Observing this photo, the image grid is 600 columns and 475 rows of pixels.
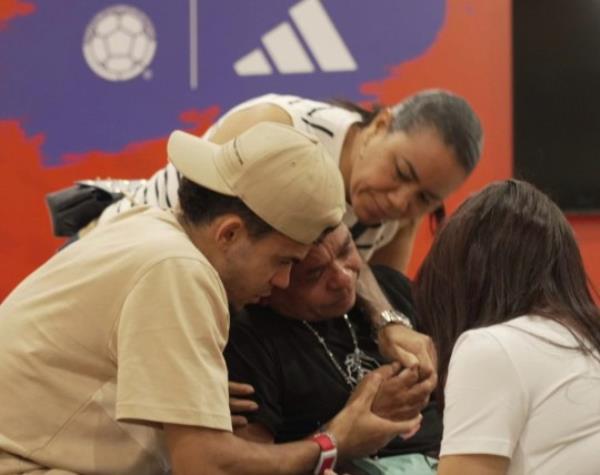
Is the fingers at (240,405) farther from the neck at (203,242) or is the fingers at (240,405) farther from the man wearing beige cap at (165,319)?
the neck at (203,242)

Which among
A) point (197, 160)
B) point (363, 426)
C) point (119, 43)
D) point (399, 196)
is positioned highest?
point (119, 43)

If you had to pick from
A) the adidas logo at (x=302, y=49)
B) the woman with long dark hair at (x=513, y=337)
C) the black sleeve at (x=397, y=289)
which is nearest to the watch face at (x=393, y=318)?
the black sleeve at (x=397, y=289)

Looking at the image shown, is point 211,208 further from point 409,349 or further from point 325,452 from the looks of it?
point 409,349

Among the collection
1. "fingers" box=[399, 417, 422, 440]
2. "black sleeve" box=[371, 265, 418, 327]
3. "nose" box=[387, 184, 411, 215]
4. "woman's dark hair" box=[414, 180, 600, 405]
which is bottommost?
"fingers" box=[399, 417, 422, 440]

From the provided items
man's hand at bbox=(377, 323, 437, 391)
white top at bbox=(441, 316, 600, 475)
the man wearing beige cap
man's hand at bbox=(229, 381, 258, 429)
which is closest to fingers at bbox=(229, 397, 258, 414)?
man's hand at bbox=(229, 381, 258, 429)

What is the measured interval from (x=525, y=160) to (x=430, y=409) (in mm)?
1121

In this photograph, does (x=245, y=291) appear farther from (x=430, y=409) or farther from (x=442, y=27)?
(x=442, y=27)

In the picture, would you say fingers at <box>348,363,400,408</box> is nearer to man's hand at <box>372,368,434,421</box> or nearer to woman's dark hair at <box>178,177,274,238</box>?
man's hand at <box>372,368,434,421</box>

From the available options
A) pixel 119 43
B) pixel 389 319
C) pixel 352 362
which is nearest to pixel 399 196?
pixel 389 319

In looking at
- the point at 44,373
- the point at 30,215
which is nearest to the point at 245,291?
the point at 44,373

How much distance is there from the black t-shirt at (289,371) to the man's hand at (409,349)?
58mm

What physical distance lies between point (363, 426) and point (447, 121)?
0.69 m

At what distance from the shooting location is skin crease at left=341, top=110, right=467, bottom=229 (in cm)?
205

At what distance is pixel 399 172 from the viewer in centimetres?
206
